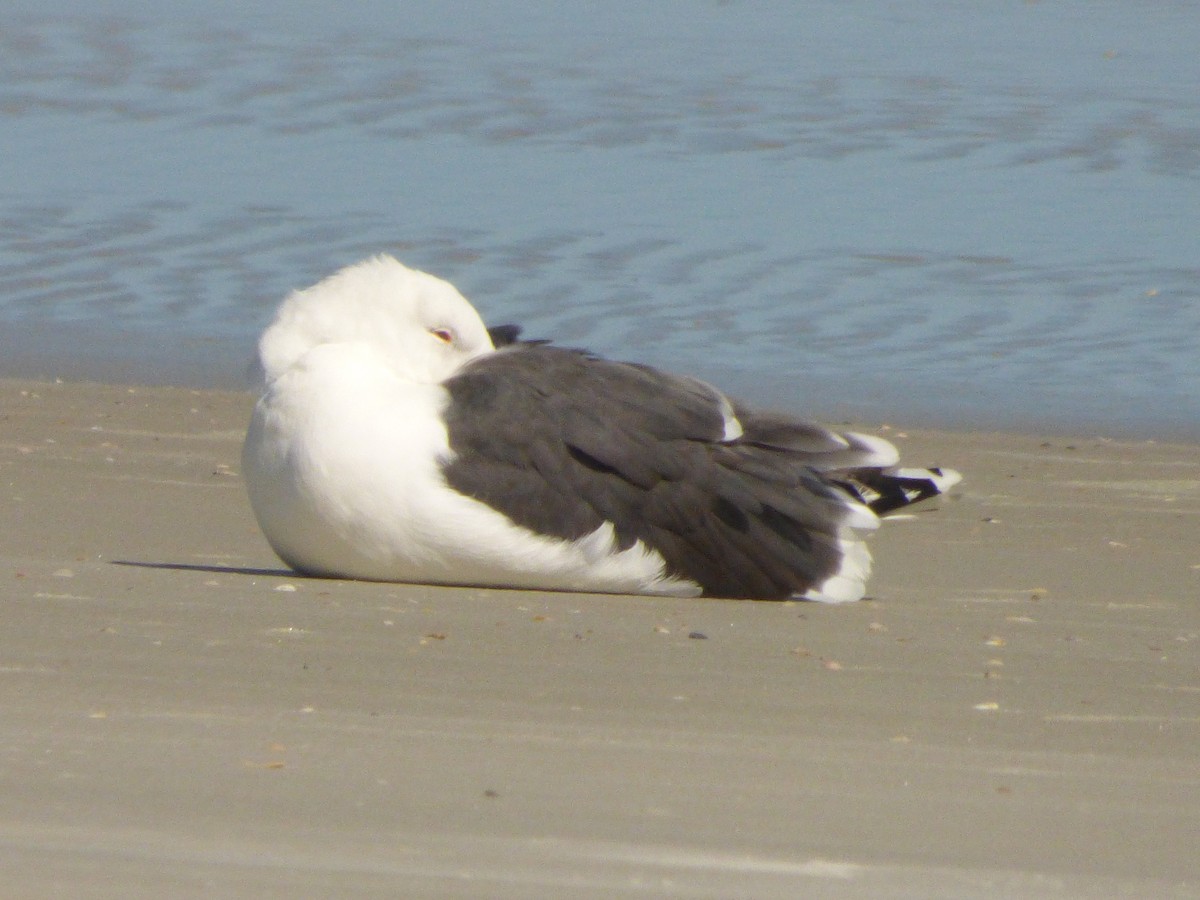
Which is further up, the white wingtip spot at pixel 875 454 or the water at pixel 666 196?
the white wingtip spot at pixel 875 454

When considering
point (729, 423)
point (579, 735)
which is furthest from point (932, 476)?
point (579, 735)

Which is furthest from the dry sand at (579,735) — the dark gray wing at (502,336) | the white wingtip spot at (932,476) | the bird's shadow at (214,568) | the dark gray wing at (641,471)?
the dark gray wing at (502,336)

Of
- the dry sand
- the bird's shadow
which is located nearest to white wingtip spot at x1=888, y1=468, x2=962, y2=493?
the dry sand

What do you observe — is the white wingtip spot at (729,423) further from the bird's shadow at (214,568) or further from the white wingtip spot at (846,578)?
the bird's shadow at (214,568)

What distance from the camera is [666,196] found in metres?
16.4

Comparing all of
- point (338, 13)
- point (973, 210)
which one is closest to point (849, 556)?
point (973, 210)

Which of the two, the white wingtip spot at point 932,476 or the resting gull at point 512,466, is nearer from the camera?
the resting gull at point 512,466

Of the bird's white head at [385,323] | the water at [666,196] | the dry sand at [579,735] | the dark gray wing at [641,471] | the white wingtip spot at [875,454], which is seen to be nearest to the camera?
the dry sand at [579,735]

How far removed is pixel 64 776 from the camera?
3.88m

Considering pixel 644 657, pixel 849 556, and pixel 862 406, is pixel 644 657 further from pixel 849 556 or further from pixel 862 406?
pixel 862 406

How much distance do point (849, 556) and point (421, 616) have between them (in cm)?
140

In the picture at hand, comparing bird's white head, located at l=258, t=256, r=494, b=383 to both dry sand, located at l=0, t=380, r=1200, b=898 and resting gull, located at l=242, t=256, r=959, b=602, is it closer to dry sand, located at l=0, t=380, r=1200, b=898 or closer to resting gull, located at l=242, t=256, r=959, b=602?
resting gull, located at l=242, t=256, r=959, b=602

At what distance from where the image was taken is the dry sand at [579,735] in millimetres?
3537

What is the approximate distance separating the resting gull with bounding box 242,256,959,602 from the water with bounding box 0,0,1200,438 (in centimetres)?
458
